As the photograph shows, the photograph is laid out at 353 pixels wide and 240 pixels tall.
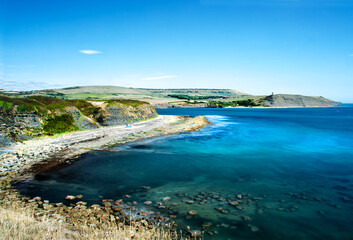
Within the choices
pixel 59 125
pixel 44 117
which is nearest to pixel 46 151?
pixel 44 117

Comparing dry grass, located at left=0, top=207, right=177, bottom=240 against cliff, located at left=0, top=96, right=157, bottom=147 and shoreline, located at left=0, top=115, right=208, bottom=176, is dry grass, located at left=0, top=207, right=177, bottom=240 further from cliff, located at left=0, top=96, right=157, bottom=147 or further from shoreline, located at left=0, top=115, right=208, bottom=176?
cliff, located at left=0, top=96, right=157, bottom=147

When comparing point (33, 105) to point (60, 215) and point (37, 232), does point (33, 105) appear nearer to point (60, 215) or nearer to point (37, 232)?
point (60, 215)

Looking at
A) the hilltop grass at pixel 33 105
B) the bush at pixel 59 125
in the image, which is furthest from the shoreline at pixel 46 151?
the hilltop grass at pixel 33 105

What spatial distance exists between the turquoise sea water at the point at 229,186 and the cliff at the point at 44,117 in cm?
1169

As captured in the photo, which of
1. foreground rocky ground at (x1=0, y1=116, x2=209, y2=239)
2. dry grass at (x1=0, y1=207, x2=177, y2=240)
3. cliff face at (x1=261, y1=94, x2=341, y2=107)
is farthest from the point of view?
cliff face at (x1=261, y1=94, x2=341, y2=107)

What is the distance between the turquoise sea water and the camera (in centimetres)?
988

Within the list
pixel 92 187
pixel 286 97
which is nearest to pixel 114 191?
Answer: pixel 92 187

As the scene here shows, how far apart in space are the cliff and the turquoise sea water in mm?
11688

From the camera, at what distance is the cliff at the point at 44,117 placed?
2600 centimetres

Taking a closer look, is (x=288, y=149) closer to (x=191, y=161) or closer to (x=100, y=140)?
(x=191, y=161)

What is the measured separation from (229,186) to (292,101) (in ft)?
597

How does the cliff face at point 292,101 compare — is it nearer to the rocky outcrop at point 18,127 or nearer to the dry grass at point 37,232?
the rocky outcrop at point 18,127

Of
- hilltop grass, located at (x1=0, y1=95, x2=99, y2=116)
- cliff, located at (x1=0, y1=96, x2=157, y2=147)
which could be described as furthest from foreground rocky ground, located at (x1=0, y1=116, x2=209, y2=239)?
hilltop grass, located at (x1=0, y1=95, x2=99, y2=116)

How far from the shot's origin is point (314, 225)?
9961mm
